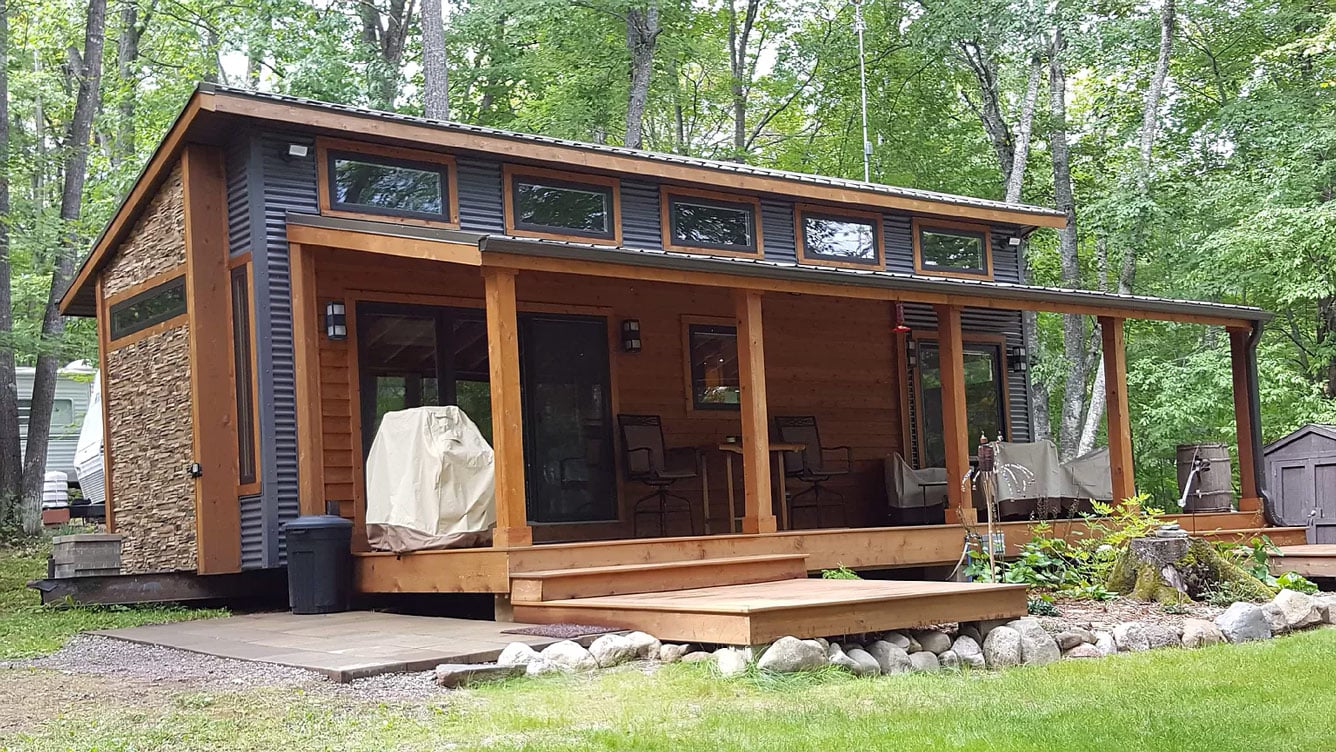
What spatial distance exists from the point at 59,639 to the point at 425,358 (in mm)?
3202

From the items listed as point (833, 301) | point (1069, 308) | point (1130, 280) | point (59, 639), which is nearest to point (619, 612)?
point (59, 639)

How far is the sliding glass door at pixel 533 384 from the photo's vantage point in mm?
9711

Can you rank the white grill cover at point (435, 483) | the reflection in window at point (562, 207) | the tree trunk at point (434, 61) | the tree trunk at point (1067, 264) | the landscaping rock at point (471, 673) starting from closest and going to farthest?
the landscaping rock at point (471, 673)
the white grill cover at point (435, 483)
the reflection in window at point (562, 207)
the tree trunk at point (434, 61)
the tree trunk at point (1067, 264)

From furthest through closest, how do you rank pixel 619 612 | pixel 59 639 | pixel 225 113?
pixel 225 113
pixel 59 639
pixel 619 612

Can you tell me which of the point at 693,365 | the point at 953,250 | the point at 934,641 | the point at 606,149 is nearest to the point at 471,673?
the point at 934,641

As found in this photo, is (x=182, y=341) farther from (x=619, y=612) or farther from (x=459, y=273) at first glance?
(x=619, y=612)

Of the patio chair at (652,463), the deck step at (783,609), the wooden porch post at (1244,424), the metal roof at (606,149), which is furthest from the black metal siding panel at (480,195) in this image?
the wooden porch post at (1244,424)

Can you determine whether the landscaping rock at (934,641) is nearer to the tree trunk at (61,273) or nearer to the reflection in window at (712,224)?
the reflection in window at (712,224)

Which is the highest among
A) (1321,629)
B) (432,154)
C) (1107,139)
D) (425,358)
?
(1107,139)

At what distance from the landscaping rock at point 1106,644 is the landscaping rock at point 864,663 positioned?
135 centimetres

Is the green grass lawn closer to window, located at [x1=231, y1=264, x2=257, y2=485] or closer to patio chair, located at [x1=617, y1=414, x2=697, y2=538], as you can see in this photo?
window, located at [x1=231, y1=264, x2=257, y2=485]

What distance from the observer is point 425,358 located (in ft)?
32.5

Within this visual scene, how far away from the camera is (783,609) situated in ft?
19.3

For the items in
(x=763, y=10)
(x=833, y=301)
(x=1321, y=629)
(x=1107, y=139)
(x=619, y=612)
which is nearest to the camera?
(x=619, y=612)
